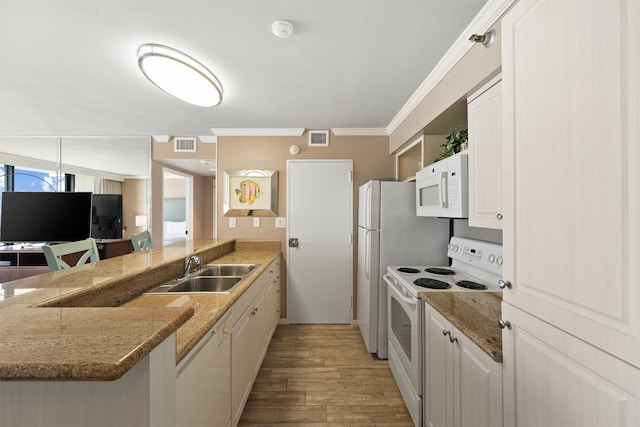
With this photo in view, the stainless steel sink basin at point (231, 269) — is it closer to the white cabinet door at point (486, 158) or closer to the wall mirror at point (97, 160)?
the white cabinet door at point (486, 158)

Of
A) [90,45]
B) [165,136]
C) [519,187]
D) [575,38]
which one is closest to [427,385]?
[519,187]

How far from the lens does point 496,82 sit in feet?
4.33

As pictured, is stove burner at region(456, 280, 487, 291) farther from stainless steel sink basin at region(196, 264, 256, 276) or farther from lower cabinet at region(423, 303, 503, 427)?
stainless steel sink basin at region(196, 264, 256, 276)

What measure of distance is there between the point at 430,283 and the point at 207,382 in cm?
139

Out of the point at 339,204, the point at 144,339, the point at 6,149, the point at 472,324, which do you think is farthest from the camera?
the point at 6,149

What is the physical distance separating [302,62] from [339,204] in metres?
1.71

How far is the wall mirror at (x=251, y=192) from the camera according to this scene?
313cm

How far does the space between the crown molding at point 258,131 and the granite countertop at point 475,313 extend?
2366mm

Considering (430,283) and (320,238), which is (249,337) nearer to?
(430,283)

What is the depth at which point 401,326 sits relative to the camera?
1935mm

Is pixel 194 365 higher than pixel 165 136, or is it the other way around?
pixel 165 136

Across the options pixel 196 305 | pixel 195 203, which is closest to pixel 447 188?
pixel 196 305

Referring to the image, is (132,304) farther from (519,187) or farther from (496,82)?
(496,82)

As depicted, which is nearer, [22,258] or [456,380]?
[456,380]
